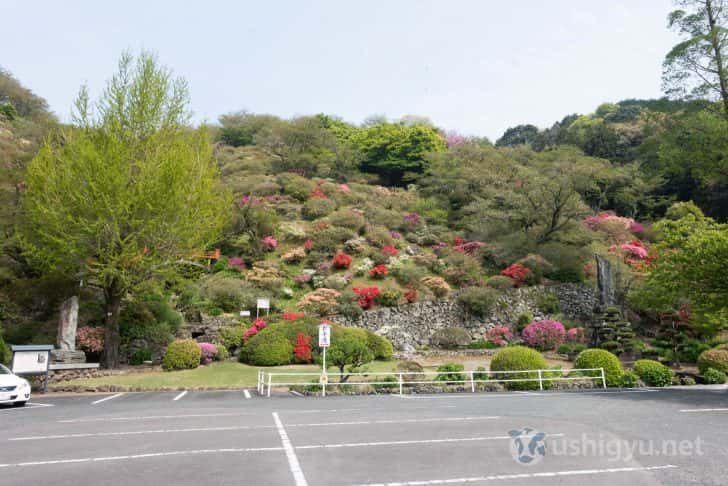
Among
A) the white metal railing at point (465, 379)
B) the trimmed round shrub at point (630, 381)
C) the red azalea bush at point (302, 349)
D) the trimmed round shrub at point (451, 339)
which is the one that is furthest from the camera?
the trimmed round shrub at point (451, 339)

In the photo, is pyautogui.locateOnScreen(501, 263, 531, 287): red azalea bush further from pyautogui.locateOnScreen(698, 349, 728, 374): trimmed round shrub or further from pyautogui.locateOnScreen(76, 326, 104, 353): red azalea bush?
pyautogui.locateOnScreen(76, 326, 104, 353): red azalea bush

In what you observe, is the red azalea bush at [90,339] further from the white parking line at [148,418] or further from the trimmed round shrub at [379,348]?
the trimmed round shrub at [379,348]

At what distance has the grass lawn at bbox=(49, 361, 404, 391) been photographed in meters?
15.6

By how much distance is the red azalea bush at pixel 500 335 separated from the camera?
2636cm

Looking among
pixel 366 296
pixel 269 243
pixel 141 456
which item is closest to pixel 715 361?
pixel 366 296

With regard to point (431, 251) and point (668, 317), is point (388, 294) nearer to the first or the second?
point (431, 251)

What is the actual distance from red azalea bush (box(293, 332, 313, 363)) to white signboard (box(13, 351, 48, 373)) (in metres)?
9.38

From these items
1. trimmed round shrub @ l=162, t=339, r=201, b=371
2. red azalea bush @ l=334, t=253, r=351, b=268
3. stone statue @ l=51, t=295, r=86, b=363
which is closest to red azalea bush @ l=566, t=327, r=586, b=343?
red azalea bush @ l=334, t=253, r=351, b=268

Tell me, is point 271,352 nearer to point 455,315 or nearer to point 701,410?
point 455,315

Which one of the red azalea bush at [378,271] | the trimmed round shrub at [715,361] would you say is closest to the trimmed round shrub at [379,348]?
the red azalea bush at [378,271]

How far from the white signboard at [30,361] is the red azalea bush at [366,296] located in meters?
16.2

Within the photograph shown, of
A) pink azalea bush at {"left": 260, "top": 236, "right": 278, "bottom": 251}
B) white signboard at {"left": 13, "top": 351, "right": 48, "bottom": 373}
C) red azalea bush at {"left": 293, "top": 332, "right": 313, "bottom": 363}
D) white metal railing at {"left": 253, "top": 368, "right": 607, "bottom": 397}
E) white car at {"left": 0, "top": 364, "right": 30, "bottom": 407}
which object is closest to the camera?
white car at {"left": 0, "top": 364, "right": 30, "bottom": 407}

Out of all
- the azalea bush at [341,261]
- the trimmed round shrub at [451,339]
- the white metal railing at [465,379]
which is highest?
the azalea bush at [341,261]

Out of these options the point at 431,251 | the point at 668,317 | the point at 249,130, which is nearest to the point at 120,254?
the point at 431,251
